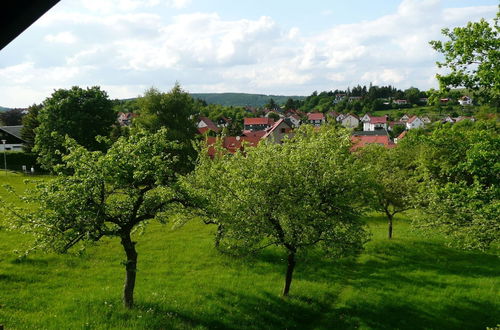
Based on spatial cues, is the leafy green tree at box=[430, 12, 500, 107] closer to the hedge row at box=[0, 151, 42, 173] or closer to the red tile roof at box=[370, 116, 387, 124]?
the hedge row at box=[0, 151, 42, 173]

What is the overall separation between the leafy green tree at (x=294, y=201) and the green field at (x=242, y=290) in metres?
2.06

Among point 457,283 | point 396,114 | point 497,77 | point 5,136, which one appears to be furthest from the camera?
point 396,114

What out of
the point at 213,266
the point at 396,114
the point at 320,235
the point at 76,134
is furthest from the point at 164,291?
the point at 396,114

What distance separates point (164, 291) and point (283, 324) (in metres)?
6.14

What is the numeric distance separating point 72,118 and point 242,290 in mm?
46452

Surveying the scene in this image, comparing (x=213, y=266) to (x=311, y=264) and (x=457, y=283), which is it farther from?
(x=457, y=283)

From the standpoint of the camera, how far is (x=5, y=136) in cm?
7906

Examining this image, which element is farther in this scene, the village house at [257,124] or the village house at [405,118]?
the village house at [405,118]

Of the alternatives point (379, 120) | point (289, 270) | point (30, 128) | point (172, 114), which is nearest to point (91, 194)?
point (289, 270)

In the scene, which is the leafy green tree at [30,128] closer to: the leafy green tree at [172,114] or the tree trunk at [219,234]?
the leafy green tree at [172,114]

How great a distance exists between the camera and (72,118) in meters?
55.7

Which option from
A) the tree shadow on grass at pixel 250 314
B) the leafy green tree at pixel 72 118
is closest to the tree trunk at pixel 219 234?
the tree shadow on grass at pixel 250 314

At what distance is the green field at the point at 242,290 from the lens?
16016 millimetres

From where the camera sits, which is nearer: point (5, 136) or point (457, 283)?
point (457, 283)
